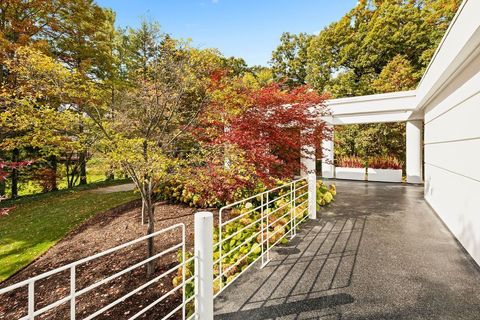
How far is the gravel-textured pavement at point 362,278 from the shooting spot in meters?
2.41

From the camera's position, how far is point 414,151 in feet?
33.3

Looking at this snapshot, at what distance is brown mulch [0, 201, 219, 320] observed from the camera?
3.48m

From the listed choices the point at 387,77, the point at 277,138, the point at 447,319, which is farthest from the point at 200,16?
the point at 387,77

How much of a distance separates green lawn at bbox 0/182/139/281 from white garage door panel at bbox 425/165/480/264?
7.84 m

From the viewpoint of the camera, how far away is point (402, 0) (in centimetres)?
1705

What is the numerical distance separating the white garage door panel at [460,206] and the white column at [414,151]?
15.7 feet

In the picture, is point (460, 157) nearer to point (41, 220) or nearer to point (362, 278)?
point (362, 278)

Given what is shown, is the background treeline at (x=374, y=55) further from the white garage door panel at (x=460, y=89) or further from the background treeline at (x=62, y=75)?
the background treeline at (x=62, y=75)

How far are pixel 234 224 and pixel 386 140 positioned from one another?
11.4 metres

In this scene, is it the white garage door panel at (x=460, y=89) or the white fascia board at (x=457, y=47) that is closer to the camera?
the white fascia board at (x=457, y=47)

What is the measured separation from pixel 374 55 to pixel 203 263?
63.9 ft

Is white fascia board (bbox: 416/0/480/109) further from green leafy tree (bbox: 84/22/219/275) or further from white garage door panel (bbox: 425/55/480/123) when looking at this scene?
green leafy tree (bbox: 84/22/219/275)

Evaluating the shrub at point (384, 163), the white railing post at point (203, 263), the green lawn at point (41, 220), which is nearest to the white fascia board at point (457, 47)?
the white railing post at point (203, 263)

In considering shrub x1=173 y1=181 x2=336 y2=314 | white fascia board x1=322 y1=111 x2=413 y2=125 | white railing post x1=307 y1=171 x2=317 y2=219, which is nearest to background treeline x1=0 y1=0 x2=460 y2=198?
white railing post x1=307 y1=171 x2=317 y2=219
